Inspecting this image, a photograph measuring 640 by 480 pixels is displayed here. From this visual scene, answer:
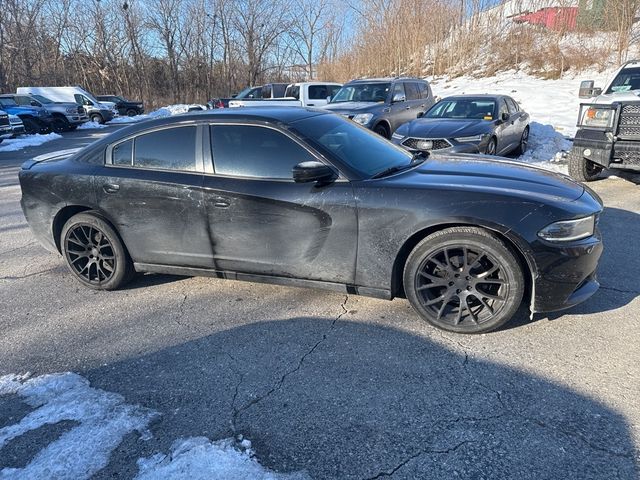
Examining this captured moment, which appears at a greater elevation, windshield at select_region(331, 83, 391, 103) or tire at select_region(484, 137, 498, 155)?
windshield at select_region(331, 83, 391, 103)

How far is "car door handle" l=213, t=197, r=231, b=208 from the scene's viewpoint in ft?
11.8

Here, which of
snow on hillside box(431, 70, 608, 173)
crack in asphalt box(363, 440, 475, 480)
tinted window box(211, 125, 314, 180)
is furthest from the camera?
snow on hillside box(431, 70, 608, 173)

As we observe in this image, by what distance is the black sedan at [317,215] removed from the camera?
3066 mm

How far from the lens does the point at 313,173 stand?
3270mm

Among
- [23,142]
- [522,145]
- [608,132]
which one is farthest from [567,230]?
[23,142]

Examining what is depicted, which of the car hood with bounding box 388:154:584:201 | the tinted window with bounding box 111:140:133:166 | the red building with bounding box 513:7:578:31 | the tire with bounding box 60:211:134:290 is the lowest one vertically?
the tire with bounding box 60:211:134:290

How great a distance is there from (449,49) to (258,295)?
29.3m

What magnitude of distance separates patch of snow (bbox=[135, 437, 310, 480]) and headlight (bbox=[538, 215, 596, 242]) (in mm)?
2140

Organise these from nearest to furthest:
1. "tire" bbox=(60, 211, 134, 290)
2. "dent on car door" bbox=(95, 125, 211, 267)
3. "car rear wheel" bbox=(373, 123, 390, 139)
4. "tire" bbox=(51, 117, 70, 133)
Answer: "dent on car door" bbox=(95, 125, 211, 267) → "tire" bbox=(60, 211, 134, 290) → "car rear wheel" bbox=(373, 123, 390, 139) → "tire" bbox=(51, 117, 70, 133)

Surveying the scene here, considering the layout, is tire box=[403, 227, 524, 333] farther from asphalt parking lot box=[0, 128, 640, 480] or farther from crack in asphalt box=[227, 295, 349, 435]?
crack in asphalt box=[227, 295, 349, 435]

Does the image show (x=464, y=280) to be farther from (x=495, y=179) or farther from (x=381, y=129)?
(x=381, y=129)

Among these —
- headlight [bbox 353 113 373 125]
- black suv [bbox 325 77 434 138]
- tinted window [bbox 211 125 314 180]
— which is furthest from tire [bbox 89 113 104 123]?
tinted window [bbox 211 125 314 180]

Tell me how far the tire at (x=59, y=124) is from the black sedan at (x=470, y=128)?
63.8ft

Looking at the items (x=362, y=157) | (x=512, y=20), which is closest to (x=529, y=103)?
(x=512, y=20)
